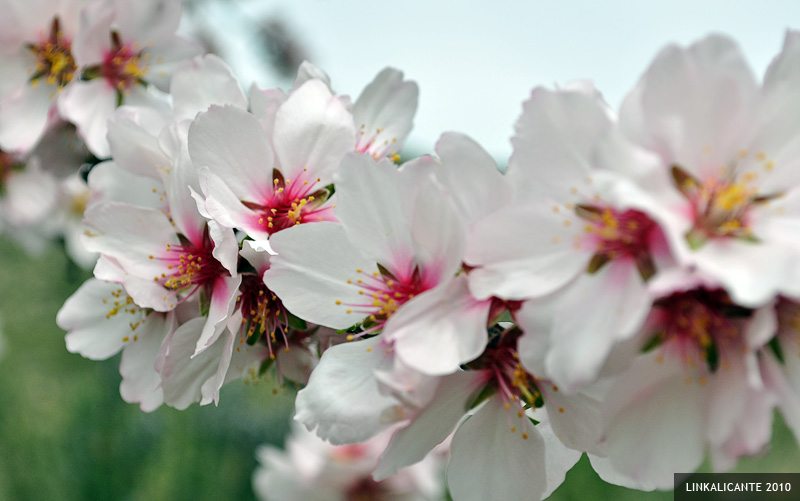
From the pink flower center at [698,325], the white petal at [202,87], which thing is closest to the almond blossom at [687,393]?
the pink flower center at [698,325]

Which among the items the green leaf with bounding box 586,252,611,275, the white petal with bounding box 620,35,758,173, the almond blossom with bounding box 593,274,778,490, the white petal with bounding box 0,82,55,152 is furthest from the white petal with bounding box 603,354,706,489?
the white petal with bounding box 0,82,55,152

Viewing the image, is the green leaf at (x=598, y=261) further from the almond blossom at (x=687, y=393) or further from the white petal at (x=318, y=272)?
the white petal at (x=318, y=272)

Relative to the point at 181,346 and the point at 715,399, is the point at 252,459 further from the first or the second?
the point at 715,399

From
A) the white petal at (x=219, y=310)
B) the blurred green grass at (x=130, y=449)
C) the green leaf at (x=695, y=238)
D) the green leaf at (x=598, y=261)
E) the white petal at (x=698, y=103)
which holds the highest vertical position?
the white petal at (x=698, y=103)

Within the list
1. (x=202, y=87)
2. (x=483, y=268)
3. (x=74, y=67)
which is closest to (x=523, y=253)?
(x=483, y=268)

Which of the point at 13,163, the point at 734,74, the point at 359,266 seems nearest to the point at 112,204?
the point at 359,266

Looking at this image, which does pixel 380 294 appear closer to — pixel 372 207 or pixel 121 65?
pixel 372 207

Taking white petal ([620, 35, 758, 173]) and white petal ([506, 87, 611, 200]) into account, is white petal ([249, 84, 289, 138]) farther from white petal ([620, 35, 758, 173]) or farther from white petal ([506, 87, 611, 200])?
white petal ([620, 35, 758, 173])
